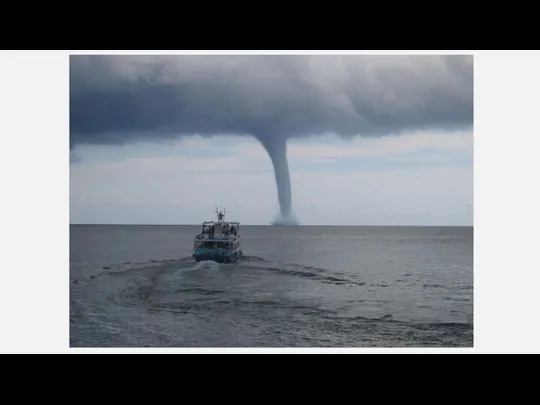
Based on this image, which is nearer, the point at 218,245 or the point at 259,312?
the point at 259,312

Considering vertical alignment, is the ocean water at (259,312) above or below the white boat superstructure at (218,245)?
below

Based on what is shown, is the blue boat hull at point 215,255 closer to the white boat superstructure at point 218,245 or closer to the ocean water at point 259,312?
the white boat superstructure at point 218,245

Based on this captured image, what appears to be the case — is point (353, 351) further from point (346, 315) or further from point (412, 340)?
point (346, 315)

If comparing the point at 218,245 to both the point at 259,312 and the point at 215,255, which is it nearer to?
the point at 215,255

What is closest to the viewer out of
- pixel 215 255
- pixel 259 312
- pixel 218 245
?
pixel 259 312

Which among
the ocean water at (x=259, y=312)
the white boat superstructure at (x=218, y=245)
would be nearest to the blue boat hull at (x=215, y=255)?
the white boat superstructure at (x=218, y=245)

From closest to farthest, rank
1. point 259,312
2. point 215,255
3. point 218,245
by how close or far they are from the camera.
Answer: point 259,312, point 215,255, point 218,245

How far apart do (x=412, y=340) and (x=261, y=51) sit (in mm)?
5213

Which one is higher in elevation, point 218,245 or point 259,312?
point 218,245

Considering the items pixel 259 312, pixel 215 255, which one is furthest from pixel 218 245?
pixel 259 312

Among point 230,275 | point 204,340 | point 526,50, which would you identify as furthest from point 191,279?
point 526,50

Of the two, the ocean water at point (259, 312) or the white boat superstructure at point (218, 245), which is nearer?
the ocean water at point (259, 312)

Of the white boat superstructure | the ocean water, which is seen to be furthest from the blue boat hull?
the ocean water
